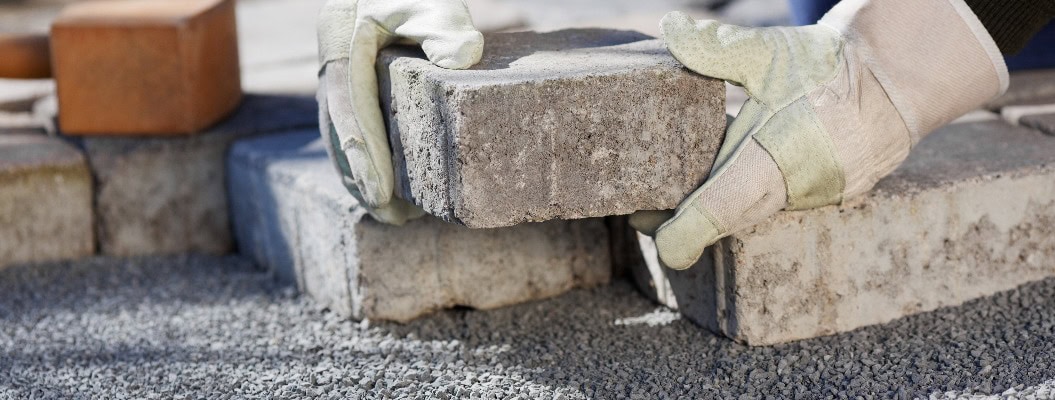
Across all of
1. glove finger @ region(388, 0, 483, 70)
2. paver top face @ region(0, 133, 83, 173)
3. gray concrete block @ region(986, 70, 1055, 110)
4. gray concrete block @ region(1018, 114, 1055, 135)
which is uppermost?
glove finger @ region(388, 0, 483, 70)

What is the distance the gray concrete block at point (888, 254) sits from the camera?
7.05 ft

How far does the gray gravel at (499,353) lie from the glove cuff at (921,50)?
0.39 meters

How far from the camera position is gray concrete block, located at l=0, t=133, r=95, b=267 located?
9.58 ft

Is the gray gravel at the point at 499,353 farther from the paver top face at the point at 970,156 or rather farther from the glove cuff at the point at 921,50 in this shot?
the glove cuff at the point at 921,50

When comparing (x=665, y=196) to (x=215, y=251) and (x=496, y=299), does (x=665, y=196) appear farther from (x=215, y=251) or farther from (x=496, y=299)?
(x=215, y=251)

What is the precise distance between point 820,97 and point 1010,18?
43 cm

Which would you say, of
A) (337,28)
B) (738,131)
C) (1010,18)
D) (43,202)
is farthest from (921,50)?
(43,202)

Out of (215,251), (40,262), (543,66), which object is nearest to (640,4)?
(215,251)

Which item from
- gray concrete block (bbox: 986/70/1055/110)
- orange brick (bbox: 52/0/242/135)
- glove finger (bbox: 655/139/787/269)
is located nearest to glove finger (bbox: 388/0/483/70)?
glove finger (bbox: 655/139/787/269)

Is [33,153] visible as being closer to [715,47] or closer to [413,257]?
[413,257]

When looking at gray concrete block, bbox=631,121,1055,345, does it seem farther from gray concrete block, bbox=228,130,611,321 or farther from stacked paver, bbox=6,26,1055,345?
gray concrete block, bbox=228,130,611,321

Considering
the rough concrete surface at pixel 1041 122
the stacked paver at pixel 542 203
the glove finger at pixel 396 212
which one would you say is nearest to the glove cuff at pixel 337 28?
the stacked paver at pixel 542 203

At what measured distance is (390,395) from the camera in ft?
6.82

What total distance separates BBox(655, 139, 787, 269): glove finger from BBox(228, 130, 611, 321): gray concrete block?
52 centimetres
